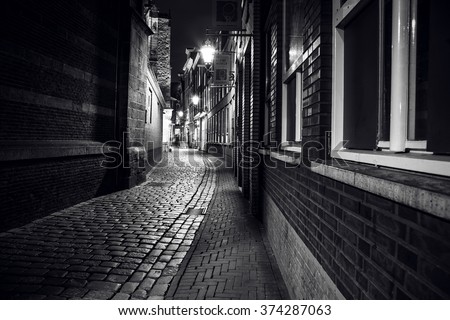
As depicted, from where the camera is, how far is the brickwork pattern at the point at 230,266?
3.69m

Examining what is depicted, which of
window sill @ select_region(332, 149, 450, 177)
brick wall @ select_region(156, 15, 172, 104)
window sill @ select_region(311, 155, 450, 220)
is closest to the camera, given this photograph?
window sill @ select_region(311, 155, 450, 220)

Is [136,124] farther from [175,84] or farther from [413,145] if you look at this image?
[175,84]

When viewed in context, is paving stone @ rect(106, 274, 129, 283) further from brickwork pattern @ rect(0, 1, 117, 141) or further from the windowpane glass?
brickwork pattern @ rect(0, 1, 117, 141)

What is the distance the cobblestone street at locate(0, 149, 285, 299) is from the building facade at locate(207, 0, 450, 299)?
2.86 feet

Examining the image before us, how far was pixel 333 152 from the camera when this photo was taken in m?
2.65

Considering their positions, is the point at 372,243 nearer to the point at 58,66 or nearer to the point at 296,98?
the point at 296,98

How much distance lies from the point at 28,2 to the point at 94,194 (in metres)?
4.65

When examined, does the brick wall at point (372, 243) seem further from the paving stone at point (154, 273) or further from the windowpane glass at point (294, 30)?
the paving stone at point (154, 273)

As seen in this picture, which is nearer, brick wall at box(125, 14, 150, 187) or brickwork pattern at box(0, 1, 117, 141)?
brickwork pattern at box(0, 1, 117, 141)

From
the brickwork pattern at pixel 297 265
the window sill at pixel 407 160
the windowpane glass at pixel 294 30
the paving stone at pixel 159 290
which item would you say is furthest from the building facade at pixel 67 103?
the window sill at pixel 407 160

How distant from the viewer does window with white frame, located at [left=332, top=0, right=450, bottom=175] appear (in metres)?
1.46

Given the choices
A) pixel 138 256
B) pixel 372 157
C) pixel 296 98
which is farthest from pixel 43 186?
pixel 372 157

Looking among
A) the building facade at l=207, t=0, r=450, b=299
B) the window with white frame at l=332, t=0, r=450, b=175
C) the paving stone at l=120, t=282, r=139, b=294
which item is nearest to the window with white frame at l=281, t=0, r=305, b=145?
the building facade at l=207, t=0, r=450, b=299

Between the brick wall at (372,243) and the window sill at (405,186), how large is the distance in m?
0.05
